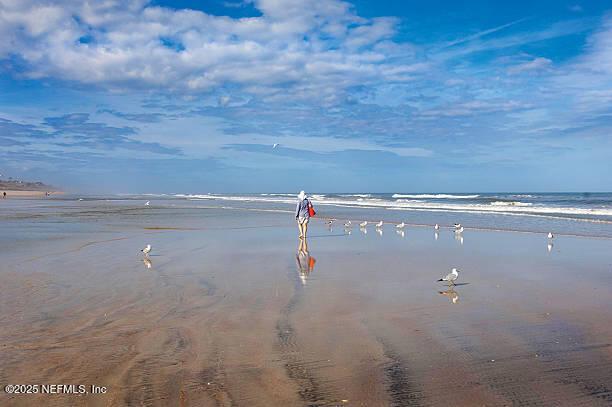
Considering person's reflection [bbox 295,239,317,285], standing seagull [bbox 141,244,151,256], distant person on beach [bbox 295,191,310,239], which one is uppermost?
distant person on beach [bbox 295,191,310,239]

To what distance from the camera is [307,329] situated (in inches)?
249

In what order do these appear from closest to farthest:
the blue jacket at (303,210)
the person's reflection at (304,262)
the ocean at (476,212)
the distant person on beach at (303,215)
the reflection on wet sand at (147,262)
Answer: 1. the person's reflection at (304,262)
2. the reflection on wet sand at (147,262)
3. the distant person on beach at (303,215)
4. the blue jacket at (303,210)
5. the ocean at (476,212)

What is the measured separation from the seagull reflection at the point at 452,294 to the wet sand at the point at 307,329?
62 mm

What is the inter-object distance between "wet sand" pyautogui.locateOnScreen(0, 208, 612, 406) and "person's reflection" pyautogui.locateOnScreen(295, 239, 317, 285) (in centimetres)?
11

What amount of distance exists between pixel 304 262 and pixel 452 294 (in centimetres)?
436

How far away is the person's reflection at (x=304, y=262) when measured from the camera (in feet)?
34.0

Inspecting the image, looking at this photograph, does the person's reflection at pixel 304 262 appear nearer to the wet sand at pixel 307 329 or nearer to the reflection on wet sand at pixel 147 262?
the wet sand at pixel 307 329

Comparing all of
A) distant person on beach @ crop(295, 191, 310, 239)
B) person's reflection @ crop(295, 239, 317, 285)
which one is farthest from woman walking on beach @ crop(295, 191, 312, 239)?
person's reflection @ crop(295, 239, 317, 285)

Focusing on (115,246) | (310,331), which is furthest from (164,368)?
(115,246)

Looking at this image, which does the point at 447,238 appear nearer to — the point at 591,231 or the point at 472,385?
the point at 591,231

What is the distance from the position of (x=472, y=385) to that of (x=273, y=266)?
23.5 ft

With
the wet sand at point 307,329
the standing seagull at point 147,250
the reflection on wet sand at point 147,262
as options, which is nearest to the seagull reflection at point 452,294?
the wet sand at point 307,329

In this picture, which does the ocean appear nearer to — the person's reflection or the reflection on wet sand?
the person's reflection

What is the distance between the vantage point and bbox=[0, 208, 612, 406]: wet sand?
4.49 meters
